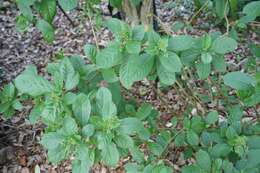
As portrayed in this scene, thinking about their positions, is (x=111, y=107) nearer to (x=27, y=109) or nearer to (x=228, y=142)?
(x=228, y=142)

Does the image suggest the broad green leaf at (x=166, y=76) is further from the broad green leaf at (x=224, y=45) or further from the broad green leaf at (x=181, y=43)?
the broad green leaf at (x=224, y=45)

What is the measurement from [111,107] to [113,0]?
487 mm

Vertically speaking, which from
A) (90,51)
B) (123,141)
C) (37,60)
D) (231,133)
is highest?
(90,51)

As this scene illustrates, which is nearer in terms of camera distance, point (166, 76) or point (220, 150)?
point (166, 76)

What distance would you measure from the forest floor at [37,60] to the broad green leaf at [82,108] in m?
0.96

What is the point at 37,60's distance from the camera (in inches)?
135

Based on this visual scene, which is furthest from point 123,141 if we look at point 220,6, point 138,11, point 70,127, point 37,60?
point 37,60

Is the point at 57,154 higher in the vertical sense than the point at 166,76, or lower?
lower

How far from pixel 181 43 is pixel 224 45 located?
0.48ft

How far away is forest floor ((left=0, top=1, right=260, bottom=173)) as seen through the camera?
2506 mm

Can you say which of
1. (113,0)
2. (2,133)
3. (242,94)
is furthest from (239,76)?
(2,133)

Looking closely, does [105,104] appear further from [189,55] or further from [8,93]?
[8,93]

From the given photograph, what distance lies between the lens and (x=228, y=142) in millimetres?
1540

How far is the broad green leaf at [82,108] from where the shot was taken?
4.08 feet
